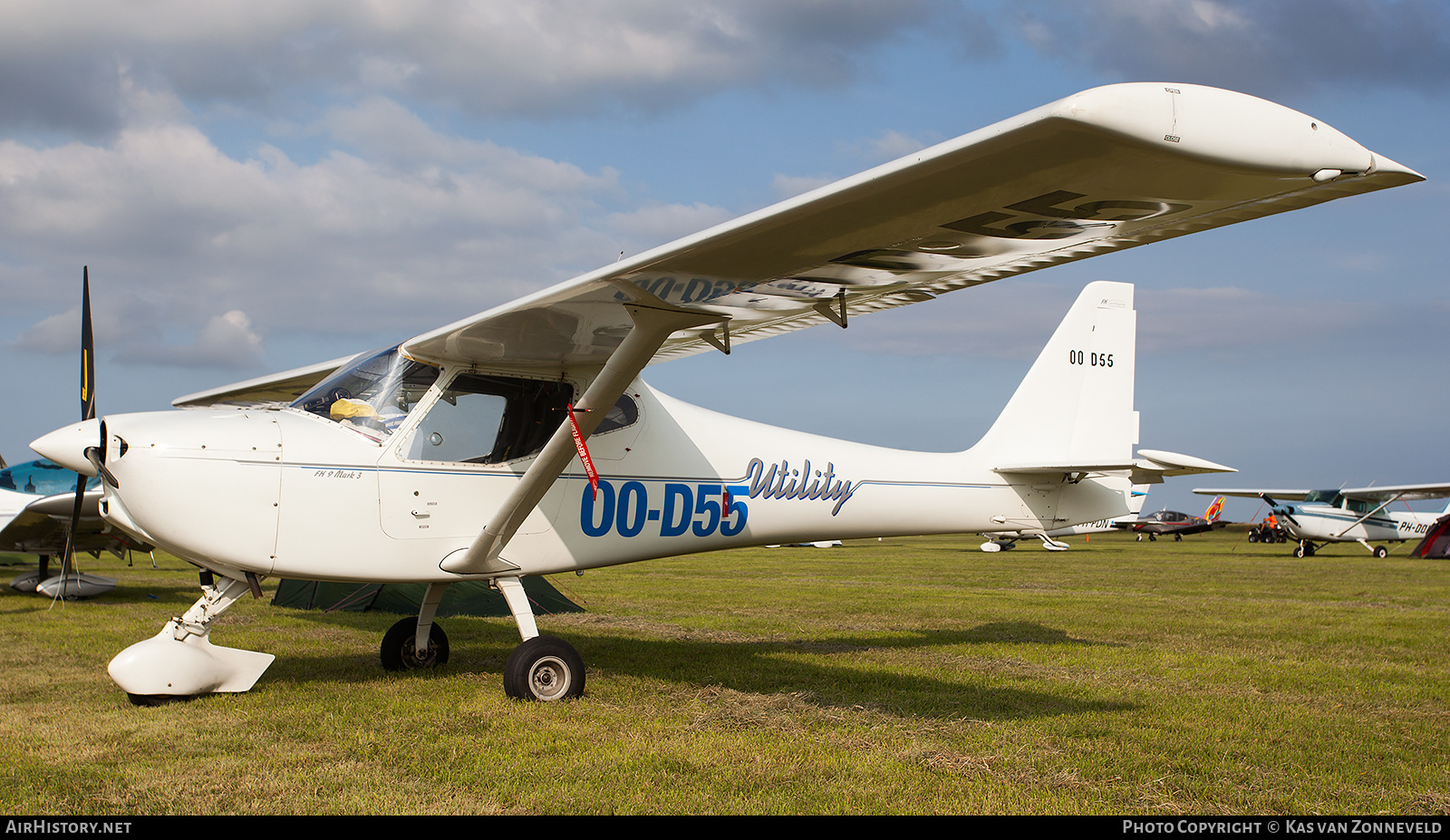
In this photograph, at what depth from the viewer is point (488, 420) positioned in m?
6.42

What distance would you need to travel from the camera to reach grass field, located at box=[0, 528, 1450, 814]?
3955mm

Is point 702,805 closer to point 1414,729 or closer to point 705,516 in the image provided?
point 705,516

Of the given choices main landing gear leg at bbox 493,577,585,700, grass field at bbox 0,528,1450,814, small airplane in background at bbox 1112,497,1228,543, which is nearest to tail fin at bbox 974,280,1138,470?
grass field at bbox 0,528,1450,814

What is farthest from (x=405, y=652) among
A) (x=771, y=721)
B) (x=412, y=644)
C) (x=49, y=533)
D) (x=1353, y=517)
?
(x=1353, y=517)

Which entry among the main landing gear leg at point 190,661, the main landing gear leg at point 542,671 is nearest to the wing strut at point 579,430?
the main landing gear leg at point 542,671

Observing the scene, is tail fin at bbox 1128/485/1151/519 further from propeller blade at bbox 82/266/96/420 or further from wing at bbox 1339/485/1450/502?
wing at bbox 1339/485/1450/502

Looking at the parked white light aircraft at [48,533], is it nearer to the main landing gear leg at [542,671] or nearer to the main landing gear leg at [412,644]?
the main landing gear leg at [412,644]

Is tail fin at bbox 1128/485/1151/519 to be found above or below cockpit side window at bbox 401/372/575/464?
below

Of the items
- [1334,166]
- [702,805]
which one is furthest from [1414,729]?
[702,805]

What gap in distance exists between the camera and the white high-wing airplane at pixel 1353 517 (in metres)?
34.3

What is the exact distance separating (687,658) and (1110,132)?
19.7 ft

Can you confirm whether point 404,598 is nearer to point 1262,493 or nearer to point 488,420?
point 488,420

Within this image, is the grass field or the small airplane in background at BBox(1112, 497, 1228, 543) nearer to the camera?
the grass field

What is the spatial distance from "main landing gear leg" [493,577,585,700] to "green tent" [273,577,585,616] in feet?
16.4
